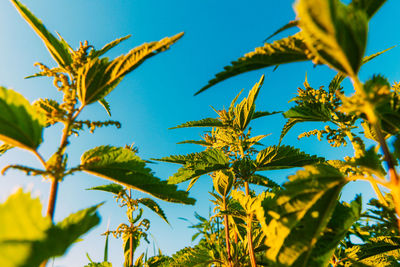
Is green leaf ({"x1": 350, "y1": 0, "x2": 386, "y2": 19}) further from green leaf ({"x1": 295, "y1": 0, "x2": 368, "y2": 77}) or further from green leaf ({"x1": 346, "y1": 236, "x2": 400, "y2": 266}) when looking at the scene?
green leaf ({"x1": 346, "y1": 236, "x2": 400, "y2": 266})

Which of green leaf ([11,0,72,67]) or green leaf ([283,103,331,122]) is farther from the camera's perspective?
green leaf ([283,103,331,122])

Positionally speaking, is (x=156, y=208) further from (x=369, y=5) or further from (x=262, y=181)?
(x=369, y=5)

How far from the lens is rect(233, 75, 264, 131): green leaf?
3.68 m

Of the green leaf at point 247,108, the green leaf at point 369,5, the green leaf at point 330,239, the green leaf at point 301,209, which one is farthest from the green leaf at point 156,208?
the green leaf at point 369,5

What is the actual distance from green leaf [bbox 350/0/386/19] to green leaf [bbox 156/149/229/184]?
8.08 ft

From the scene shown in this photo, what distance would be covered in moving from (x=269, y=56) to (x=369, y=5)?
723mm

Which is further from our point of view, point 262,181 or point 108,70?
point 262,181

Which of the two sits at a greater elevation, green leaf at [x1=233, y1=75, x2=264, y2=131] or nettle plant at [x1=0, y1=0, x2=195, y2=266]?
green leaf at [x1=233, y1=75, x2=264, y2=131]

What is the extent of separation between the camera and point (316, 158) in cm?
323

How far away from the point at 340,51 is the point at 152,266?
14.5ft

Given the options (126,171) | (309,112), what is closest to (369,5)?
(309,112)

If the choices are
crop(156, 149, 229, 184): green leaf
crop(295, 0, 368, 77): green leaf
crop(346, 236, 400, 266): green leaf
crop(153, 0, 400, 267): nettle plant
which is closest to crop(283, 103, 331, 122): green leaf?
crop(153, 0, 400, 267): nettle plant

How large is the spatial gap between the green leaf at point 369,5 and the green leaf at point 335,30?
0.11 meters

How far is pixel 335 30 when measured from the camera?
1.29 metres
